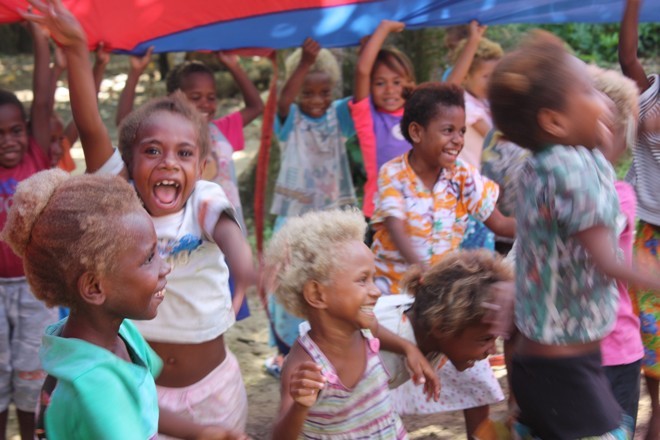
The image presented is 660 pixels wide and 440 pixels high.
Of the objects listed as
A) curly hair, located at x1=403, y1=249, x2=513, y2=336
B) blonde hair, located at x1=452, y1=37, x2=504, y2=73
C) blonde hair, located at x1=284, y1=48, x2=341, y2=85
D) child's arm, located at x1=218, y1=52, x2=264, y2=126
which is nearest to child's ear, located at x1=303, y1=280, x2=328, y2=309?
curly hair, located at x1=403, y1=249, x2=513, y2=336

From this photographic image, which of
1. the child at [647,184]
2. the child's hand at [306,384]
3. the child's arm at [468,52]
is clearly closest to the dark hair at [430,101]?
the child's arm at [468,52]

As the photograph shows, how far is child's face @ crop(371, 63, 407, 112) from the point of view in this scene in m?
4.45

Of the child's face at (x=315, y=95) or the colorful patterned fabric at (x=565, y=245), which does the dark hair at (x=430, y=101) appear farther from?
the colorful patterned fabric at (x=565, y=245)

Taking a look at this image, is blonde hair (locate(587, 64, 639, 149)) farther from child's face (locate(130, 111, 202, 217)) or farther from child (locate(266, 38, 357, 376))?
child (locate(266, 38, 357, 376))

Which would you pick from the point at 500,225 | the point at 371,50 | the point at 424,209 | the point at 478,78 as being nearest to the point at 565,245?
the point at 424,209

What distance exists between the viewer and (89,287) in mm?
1887

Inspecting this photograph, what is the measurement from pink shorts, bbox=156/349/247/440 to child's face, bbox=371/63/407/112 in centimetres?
213

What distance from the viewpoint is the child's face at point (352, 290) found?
2479 millimetres

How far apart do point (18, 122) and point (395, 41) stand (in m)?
4.90

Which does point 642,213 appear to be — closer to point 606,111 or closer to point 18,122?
point 606,111

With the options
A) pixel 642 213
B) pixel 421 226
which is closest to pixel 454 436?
pixel 421 226

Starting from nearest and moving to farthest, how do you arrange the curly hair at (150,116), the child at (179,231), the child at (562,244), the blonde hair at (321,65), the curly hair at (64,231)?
the curly hair at (64,231), the child at (562,244), the child at (179,231), the curly hair at (150,116), the blonde hair at (321,65)

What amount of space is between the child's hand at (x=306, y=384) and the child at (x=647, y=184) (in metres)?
1.84

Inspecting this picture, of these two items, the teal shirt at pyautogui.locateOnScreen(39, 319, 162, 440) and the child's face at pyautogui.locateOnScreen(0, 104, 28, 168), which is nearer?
the teal shirt at pyautogui.locateOnScreen(39, 319, 162, 440)
